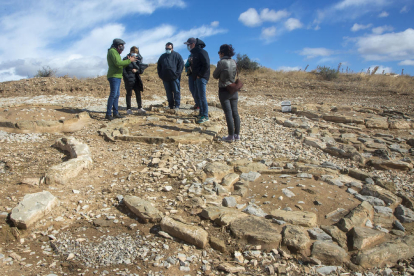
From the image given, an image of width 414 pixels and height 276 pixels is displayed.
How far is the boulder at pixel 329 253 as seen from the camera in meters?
2.46

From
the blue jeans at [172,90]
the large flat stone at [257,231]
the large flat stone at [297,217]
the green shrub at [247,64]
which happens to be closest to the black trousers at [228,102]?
the blue jeans at [172,90]

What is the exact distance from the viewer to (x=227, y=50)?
505cm

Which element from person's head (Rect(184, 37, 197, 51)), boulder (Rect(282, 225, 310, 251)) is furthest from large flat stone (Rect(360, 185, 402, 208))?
person's head (Rect(184, 37, 197, 51))

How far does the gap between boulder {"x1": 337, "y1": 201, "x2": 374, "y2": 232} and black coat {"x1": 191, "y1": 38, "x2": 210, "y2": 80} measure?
167 inches

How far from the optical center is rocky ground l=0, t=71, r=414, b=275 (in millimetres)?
2461

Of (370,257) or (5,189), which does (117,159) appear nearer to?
(5,189)

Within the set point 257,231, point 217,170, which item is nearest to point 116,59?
point 217,170

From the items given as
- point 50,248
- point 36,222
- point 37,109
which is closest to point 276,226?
point 50,248

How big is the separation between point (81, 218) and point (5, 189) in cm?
126

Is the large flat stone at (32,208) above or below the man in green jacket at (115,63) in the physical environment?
below

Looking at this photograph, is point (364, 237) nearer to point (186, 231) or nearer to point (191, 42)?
point (186, 231)

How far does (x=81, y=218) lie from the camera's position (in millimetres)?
3057

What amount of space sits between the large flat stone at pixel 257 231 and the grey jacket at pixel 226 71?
9.42ft

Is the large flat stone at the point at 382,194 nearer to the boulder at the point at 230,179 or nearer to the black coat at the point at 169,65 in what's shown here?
the boulder at the point at 230,179
